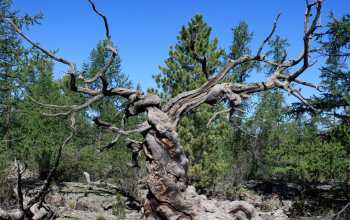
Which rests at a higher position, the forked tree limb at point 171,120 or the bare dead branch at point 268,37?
the bare dead branch at point 268,37

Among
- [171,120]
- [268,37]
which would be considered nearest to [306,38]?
[268,37]

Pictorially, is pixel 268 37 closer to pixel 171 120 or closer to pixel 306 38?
pixel 306 38

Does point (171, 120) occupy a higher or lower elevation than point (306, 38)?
lower

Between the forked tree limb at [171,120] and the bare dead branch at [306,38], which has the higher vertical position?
the bare dead branch at [306,38]

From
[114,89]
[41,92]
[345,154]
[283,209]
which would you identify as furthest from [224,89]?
[41,92]

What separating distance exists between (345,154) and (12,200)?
39.5ft

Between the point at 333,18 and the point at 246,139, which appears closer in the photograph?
the point at 333,18

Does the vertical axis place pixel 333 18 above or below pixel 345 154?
above

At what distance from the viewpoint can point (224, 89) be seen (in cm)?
593

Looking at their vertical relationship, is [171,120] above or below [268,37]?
below

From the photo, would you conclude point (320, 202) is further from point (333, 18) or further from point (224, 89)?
point (224, 89)

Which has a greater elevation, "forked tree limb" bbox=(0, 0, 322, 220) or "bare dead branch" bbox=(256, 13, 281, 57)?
"bare dead branch" bbox=(256, 13, 281, 57)

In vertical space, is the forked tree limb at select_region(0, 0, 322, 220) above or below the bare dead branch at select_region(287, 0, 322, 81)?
below

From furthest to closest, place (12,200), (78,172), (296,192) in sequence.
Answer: (78,172) < (296,192) < (12,200)
